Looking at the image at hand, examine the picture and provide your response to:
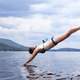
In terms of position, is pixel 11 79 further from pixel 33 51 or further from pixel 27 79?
pixel 33 51

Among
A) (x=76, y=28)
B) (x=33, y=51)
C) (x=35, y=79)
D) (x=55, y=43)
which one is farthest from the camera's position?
(x=33, y=51)

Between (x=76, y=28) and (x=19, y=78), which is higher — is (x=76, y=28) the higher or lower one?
the higher one

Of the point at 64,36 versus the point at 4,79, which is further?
the point at 4,79

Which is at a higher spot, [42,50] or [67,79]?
[42,50]

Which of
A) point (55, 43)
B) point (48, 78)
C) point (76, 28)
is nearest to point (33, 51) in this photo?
point (48, 78)

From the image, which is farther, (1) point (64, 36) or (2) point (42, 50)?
(2) point (42, 50)

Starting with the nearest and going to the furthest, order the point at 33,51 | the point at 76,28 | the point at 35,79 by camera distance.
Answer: the point at 76,28 < the point at 35,79 < the point at 33,51

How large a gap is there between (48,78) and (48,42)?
498cm

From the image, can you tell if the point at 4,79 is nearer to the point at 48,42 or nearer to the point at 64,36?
the point at 48,42

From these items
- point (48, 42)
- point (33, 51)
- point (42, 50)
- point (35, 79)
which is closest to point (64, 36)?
point (48, 42)

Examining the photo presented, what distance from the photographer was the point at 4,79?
931 inches

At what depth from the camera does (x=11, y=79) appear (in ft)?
77.6

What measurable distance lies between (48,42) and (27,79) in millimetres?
4316

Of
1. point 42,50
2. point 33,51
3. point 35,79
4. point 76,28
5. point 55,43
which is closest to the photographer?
point 76,28
